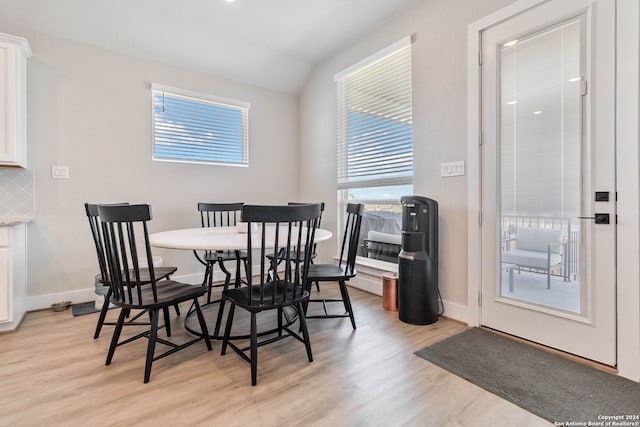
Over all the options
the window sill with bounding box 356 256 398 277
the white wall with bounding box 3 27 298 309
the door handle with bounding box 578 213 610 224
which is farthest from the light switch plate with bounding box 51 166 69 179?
the door handle with bounding box 578 213 610 224

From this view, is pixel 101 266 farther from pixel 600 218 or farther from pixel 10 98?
pixel 600 218

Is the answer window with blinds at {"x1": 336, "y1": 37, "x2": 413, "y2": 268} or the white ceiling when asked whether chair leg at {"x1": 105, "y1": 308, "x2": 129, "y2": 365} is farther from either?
the white ceiling

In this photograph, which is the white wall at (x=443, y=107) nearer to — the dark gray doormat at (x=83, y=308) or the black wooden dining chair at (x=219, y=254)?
the black wooden dining chair at (x=219, y=254)

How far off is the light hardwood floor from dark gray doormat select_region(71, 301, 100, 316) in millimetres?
463

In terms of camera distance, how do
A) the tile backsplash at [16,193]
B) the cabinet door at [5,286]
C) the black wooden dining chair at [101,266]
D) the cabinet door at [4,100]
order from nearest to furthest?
the black wooden dining chair at [101,266]
the cabinet door at [5,286]
the cabinet door at [4,100]
the tile backsplash at [16,193]

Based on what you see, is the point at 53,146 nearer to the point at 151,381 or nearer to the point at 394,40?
the point at 151,381

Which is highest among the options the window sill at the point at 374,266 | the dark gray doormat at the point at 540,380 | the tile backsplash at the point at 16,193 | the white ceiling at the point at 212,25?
the white ceiling at the point at 212,25

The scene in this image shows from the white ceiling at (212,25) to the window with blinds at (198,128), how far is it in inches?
14.5

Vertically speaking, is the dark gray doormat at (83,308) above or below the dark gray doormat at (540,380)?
above

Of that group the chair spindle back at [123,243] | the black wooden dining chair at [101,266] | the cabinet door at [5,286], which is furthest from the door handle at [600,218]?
the cabinet door at [5,286]

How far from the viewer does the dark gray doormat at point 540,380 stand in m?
1.42

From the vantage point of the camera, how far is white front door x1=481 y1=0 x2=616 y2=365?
1804mm

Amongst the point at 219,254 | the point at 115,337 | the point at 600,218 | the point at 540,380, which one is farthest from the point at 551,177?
the point at 115,337

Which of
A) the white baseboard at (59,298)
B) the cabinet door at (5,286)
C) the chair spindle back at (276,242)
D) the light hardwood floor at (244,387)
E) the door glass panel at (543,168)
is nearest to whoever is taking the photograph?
the light hardwood floor at (244,387)
